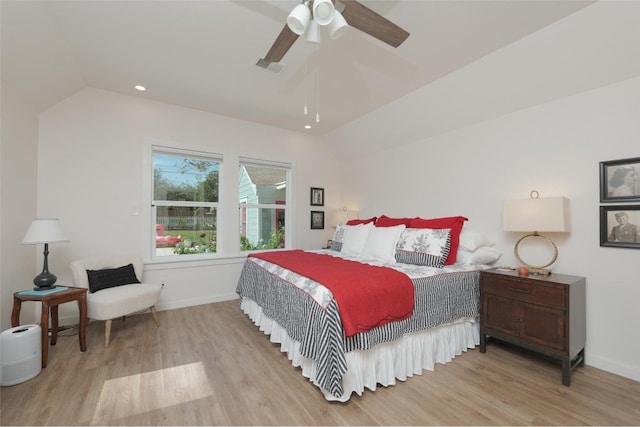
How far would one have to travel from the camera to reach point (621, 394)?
1.89 m

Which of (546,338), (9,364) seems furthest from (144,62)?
(546,338)

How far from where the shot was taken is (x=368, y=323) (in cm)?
187

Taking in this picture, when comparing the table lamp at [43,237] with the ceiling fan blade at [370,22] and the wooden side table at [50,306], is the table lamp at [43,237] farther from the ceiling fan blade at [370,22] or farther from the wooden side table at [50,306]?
the ceiling fan blade at [370,22]

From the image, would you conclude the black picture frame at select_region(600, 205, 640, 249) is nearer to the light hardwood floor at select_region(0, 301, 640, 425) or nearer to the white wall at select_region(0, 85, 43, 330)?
the light hardwood floor at select_region(0, 301, 640, 425)

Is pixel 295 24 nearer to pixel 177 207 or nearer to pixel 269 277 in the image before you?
pixel 269 277

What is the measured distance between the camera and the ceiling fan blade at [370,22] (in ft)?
4.93

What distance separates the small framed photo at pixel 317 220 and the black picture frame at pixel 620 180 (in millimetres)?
3572

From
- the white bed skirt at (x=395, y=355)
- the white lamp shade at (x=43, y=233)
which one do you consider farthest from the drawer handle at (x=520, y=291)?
the white lamp shade at (x=43, y=233)

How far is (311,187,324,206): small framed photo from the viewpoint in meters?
4.93

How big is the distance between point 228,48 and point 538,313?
3345mm

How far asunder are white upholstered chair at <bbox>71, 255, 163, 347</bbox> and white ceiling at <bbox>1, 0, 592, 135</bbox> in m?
1.73

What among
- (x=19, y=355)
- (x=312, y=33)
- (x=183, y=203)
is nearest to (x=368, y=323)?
(x=312, y=33)

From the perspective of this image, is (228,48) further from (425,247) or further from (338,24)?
(425,247)

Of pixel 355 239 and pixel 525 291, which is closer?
pixel 525 291
